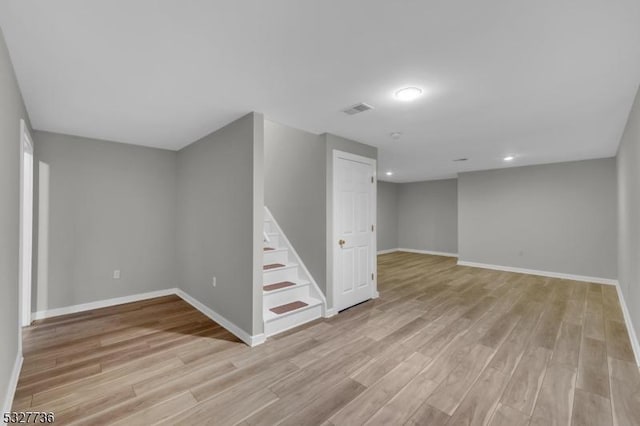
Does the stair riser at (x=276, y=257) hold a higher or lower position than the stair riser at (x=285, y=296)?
higher

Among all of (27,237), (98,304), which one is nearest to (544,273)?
(98,304)

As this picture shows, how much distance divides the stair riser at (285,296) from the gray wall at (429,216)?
6423 mm

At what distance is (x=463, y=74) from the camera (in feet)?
6.95

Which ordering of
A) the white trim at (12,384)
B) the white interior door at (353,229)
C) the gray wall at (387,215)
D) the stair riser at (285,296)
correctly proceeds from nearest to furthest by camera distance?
the white trim at (12,384)
the stair riser at (285,296)
the white interior door at (353,229)
the gray wall at (387,215)

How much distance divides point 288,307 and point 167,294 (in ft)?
7.99

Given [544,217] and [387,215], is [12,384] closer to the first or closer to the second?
[544,217]

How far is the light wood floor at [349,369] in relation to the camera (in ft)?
6.19

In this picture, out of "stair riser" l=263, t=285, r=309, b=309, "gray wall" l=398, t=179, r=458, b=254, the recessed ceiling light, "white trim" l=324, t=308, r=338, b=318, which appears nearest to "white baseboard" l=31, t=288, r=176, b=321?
"stair riser" l=263, t=285, r=309, b=309

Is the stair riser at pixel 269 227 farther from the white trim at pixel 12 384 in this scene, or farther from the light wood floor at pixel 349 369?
the white trim at pixel 12 384

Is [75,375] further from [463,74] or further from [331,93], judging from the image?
[463,74]

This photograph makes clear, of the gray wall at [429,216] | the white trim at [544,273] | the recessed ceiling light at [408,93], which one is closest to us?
the recessed ceiling light at [408,93]

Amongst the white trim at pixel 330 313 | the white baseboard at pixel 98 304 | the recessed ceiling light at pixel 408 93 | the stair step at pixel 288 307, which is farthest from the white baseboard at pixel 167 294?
the recessed ceiling light at pixel 408 93

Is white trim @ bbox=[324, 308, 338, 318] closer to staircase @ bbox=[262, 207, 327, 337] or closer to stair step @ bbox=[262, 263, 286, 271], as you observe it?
staircase @ bbox=[262, 207, 327, 337]

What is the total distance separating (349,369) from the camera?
2.39 metres
